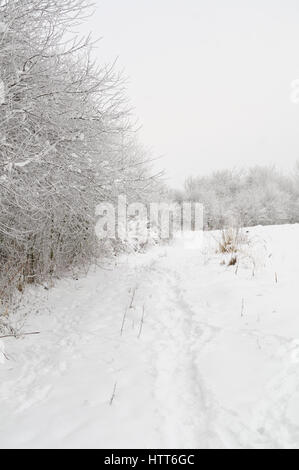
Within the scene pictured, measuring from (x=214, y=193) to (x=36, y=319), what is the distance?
97.8 feet

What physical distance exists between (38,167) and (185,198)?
29576 mm

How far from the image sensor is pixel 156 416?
1946 mm

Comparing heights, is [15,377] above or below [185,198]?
below

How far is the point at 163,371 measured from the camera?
2.52 metres

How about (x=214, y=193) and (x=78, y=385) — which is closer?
(x=78, y=385)

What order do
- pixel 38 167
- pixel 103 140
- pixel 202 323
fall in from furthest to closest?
pixel 103 140 < pixel 38 167 < pixel 202 323

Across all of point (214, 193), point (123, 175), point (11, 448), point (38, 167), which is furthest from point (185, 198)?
point (11, 448)

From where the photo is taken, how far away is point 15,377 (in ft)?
8.82

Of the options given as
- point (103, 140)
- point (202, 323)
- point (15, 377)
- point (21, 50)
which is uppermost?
point (21, 50)

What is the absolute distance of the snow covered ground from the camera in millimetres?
1808

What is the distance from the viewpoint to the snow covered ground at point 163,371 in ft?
5.93
